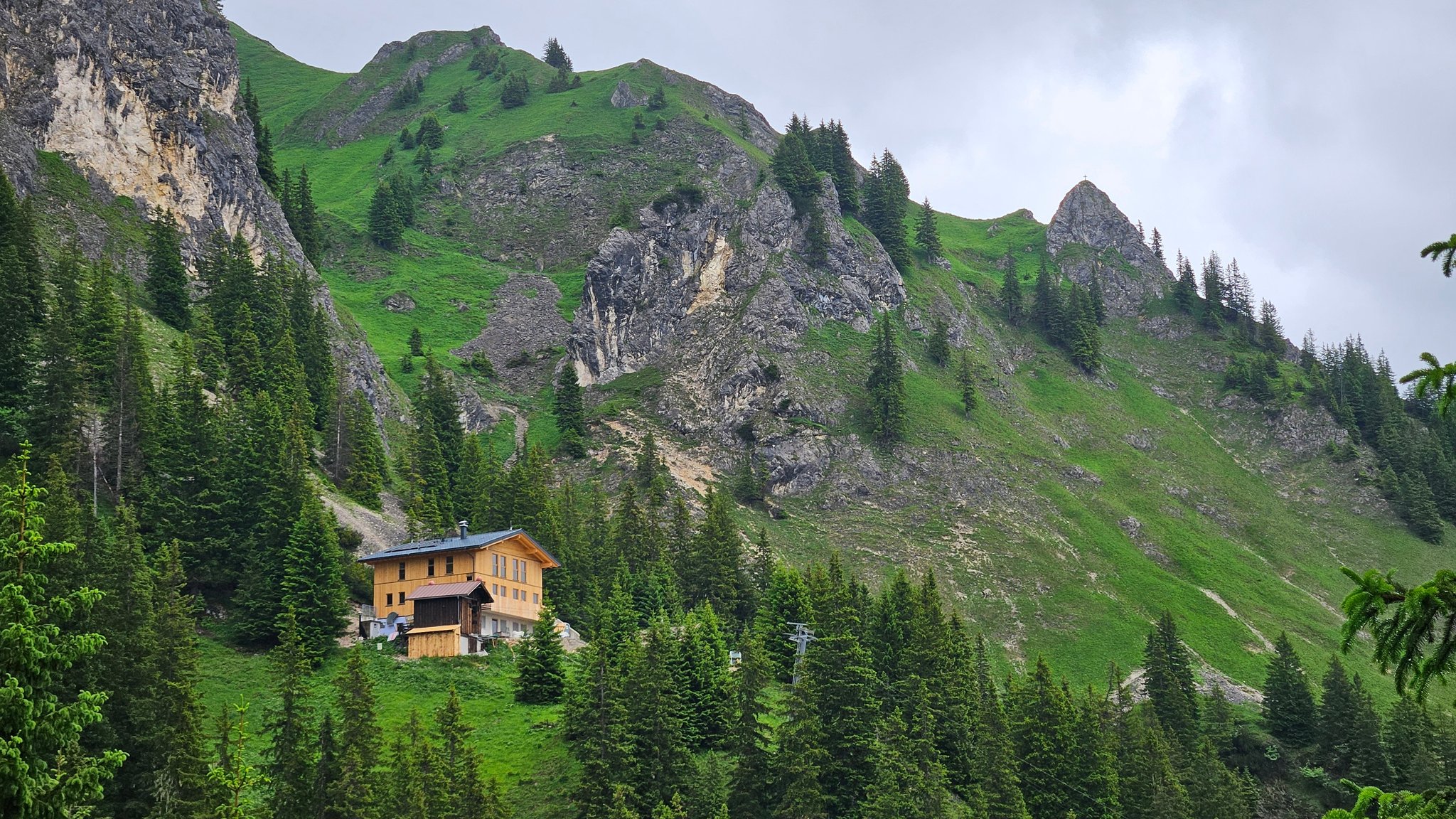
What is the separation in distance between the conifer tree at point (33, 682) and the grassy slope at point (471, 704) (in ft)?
107

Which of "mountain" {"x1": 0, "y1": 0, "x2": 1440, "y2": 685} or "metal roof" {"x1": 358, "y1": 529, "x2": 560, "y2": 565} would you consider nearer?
"metal roof" {"x1": 358, "y1": 529, "x2": 560, "y2": 565}

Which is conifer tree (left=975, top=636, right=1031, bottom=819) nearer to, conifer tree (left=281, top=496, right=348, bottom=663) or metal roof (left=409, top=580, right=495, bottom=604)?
metal roof (left=409, top=580, right=495, bottom=604)

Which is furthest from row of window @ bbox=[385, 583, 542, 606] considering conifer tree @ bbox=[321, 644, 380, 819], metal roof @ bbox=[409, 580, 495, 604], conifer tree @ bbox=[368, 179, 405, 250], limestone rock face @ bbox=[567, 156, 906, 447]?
conifer tree @ bbox=[368, 179, 405, 250]

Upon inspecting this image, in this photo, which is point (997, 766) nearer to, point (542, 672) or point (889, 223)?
point (542, 672)

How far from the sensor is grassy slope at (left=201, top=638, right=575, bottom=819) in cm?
5403

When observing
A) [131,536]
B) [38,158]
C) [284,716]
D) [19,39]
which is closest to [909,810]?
[284,716]

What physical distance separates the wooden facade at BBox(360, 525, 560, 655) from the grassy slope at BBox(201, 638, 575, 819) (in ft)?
14.2

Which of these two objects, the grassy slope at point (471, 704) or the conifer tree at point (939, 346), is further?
the conifer tree at point (939, 346)

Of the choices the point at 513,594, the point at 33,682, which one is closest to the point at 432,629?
the point at 513,594

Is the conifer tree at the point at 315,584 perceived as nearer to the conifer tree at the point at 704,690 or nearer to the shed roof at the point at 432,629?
the shed roof at the point at 432,629

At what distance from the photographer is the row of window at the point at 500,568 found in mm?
77000

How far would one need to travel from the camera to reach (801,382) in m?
150

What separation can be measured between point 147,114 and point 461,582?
7300cm

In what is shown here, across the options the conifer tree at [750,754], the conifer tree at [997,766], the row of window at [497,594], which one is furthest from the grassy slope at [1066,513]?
the conifer tree at [750,754]
